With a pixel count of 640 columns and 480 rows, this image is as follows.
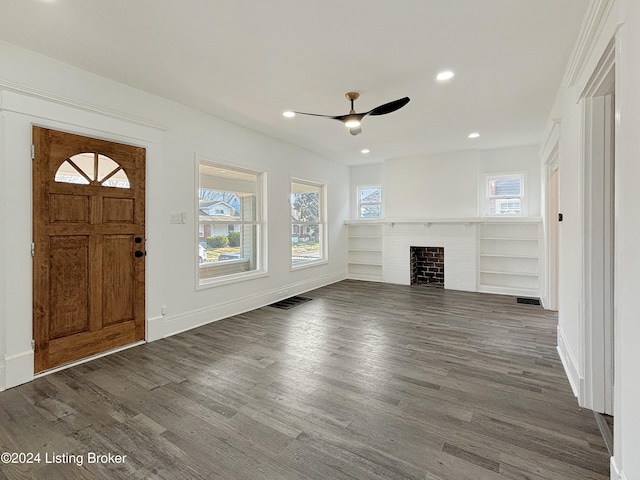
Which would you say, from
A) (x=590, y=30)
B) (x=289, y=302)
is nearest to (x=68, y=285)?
(x=289, y=302)

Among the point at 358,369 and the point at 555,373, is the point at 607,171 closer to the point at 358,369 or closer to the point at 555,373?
the point at 555,373

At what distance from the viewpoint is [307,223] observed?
6.44 meters

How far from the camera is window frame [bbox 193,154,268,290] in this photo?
13.5ft

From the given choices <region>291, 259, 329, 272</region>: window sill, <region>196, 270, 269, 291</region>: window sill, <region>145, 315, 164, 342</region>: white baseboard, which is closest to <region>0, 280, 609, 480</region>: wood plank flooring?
<region>145, 315, 164, 342</region>: white baseboard

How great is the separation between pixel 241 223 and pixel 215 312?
1373 millimetres

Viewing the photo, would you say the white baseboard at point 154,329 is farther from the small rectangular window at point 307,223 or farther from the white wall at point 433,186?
the white wall at point 433,186

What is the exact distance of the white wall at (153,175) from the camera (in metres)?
2.60

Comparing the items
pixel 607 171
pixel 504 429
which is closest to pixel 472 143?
pixel 607 171

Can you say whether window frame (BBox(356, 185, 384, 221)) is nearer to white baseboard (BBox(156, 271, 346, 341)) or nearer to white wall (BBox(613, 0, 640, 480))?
white baseboard (BBox(156, 271, 346, 341))

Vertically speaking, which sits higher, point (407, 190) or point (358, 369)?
point (407, 190)

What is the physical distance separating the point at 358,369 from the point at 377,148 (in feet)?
14.5

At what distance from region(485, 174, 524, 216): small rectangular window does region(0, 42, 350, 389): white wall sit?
368 centimetres

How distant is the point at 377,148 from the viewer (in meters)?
6.08

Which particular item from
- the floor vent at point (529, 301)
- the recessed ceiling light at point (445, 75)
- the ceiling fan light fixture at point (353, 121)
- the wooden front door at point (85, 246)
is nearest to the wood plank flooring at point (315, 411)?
the wooden front door at point (85, 246)
